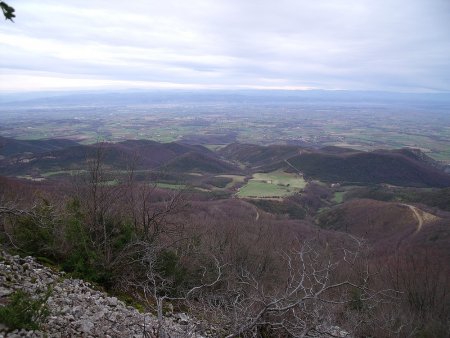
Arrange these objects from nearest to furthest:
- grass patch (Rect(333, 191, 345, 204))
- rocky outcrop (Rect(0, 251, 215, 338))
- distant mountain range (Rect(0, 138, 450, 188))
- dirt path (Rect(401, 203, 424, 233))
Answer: rocky outcrop (Rect(0, 251, 215, 338))
dirt path (Rect(401, 203, 424, 233))
grass patch (Rect(333, 191, 345, 204))
distant mountain range (Rect(0, 138, 450, 188))

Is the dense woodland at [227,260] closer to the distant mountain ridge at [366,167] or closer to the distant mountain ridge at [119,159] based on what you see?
the distant mountain ridge at [366,167]

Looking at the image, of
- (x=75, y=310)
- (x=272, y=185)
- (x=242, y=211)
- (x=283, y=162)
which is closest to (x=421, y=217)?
(x=242, y=211)

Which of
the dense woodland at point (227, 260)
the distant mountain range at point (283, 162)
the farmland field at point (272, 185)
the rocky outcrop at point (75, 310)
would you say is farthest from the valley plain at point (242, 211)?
the rocky outcrop at point (75, 310)

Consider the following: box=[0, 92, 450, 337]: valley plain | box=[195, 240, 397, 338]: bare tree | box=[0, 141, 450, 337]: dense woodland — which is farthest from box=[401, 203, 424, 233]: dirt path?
box=[195, 240, 397, 338]: bare tree

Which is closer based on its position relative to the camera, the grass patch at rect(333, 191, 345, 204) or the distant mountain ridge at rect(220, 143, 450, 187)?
the grass patch at rect(333, 191, 345, 204)

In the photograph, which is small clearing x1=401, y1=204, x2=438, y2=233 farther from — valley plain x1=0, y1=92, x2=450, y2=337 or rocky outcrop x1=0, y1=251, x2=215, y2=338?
rocky outcrop x1=0, y1=251, x2=215, y2=338

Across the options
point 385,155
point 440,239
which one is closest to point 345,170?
point 385,155

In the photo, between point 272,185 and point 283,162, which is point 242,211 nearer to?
point 272,185

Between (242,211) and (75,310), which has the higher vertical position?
(75,310)
